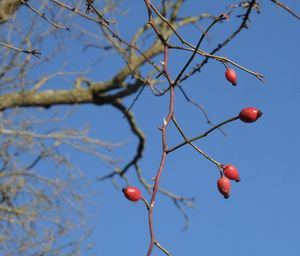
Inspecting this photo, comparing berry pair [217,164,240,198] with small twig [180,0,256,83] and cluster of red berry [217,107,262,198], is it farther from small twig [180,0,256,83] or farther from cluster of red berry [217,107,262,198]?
small twig [180,0,256,83]

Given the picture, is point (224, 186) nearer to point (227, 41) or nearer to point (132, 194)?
point (132, 194)

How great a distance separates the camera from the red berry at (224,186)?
92 cm

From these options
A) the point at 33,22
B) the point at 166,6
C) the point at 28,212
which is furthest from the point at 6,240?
the point at 166,6

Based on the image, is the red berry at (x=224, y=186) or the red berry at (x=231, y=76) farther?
the red berry at (x=231, y=76)

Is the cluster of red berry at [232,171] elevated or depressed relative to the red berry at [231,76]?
depressed

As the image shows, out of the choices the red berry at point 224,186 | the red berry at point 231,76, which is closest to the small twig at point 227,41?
the red berry at point 231,76

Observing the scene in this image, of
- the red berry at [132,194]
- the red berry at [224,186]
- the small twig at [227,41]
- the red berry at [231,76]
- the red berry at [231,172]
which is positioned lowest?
the red berry at [132,194]

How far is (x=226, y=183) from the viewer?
0.94m

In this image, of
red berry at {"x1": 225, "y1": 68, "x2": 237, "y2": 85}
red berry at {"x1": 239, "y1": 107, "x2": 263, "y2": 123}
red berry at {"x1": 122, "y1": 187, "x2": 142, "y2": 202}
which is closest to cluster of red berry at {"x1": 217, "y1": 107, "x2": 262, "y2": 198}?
red berry at {"x1": 239, "y1": 107, "x2": 263, "y2": 123}

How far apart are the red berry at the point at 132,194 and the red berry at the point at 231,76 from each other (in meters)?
0.33

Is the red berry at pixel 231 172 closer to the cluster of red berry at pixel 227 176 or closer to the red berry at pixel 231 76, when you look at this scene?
the cluster of red berry at pixel 227 176

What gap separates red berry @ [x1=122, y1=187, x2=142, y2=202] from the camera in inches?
36.4

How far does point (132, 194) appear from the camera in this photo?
928 millimetres

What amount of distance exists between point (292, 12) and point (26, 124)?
4.67 m
